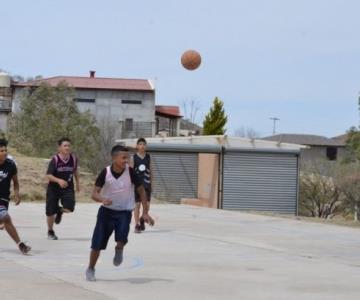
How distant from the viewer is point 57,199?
46.6 feet

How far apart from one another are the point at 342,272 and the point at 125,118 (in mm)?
63322

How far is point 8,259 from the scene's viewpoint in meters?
11.3

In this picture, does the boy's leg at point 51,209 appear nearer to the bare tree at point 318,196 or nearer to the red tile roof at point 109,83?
the bare tree at point 318,196

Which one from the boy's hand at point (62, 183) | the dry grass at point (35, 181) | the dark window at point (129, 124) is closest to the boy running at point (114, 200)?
the boy's hand at point (62, 183)

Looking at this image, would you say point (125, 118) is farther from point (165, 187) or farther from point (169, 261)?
point (169, 261)

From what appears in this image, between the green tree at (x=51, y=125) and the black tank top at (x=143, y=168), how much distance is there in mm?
23589

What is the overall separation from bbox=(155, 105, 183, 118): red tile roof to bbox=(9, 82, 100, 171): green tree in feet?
101

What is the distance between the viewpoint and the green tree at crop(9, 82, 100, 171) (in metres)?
41.8

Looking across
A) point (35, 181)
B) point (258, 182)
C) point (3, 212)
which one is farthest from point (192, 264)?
point (258, 182)

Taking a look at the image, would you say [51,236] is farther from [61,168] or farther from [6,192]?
[6,192]

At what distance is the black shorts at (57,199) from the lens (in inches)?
555

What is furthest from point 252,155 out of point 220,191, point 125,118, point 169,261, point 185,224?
point 125,118

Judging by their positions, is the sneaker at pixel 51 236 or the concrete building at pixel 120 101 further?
the concrete building at pixel 120 101

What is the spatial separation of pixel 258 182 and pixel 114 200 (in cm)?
2517
